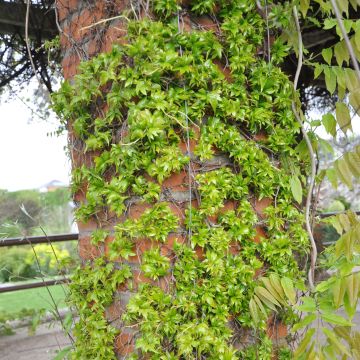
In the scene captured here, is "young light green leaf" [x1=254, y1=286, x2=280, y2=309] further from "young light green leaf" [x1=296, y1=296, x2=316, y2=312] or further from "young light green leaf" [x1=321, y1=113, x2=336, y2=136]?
"young light green leaf" [x1=321, y1=113, x2=336, y2=136]

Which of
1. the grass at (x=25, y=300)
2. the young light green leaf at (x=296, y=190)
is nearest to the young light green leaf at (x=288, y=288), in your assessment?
the young light green leaf at (x=296, y=190)

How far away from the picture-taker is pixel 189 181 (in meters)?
1.29

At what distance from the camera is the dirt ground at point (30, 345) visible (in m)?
3.48

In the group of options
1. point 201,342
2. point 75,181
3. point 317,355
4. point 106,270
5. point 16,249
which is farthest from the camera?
point 16,249

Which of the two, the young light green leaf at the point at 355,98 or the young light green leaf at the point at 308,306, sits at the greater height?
the young light green leaf at the point at 355,98

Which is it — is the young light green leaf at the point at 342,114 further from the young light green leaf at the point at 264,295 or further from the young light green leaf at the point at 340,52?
the young light green leaf at the point at 264,295

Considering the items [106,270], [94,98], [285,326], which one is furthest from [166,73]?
[285,326]

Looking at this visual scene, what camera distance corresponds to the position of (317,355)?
42.4 inches

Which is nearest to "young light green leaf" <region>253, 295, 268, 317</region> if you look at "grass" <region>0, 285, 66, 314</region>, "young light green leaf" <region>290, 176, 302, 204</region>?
"young light green leaf" <region>290, 176, 302, 204</region>

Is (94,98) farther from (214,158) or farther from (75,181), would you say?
(214,158)

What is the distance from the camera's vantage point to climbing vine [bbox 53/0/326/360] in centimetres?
124

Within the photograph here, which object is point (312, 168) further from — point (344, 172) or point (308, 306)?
point (308, 306)

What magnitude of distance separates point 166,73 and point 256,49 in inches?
14.0

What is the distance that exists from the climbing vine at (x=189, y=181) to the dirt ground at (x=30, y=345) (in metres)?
2.27
